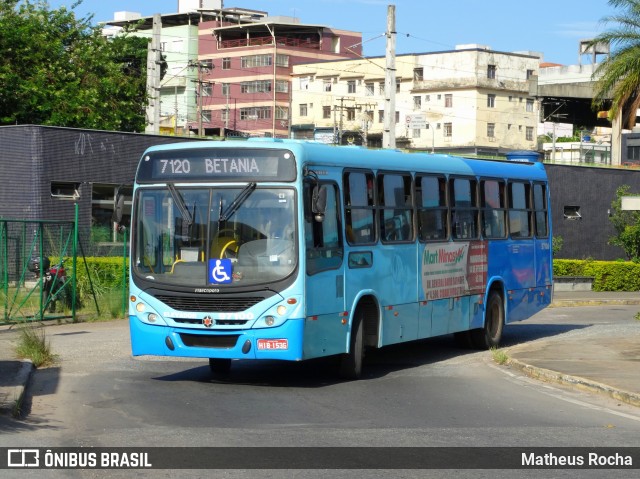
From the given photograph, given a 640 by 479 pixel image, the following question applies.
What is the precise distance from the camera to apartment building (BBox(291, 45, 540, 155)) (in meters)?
101

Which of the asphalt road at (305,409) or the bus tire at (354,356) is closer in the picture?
the asphalt road at (305,409)

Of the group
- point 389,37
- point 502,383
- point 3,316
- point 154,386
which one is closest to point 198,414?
point 154,386

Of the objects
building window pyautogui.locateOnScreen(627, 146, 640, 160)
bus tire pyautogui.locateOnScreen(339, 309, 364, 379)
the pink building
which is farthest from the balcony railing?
bus tire pyautogui.locateOnScreen(339, 309, 364, 379)

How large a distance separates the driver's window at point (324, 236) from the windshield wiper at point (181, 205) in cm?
149

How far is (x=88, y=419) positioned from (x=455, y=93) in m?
92.5

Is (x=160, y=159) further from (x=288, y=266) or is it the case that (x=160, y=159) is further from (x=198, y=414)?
(x=198, y=414)

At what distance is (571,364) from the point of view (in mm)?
16406

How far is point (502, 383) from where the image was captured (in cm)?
1508

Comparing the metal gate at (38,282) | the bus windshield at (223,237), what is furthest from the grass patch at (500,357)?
the metal gate at (38,282)

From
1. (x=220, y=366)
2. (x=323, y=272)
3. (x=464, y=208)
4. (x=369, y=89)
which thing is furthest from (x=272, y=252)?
(x=369, y=89)

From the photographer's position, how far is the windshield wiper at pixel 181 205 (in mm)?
14039

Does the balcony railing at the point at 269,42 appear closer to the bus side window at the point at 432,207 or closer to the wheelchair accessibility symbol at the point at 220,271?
the bus side window at the point at 432,207

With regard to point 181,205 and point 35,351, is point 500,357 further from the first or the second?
point 35,351

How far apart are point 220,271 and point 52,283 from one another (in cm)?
1107
